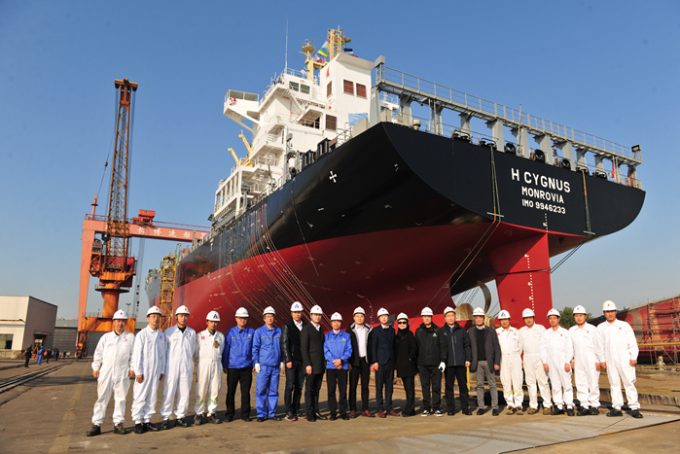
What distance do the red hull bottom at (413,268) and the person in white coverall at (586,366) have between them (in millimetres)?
5523

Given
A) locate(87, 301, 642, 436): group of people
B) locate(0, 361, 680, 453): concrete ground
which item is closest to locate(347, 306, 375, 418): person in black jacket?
locate(87, 301, 642, 436): group of people

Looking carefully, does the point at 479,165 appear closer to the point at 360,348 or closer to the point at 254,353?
the point at 360,348

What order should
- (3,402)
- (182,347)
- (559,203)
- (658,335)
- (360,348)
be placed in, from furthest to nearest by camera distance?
1. (658,335)
2. (559,203)
3. (3,402)
4. (360,348)
5. (182,347)

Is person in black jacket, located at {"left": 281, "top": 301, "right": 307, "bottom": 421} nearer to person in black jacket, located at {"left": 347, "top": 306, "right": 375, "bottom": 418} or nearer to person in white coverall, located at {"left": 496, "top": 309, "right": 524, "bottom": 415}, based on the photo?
person in black jacket, located at {"left": 347, "top": 306, "right": 375, "bottom": 418}

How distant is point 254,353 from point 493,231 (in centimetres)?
770

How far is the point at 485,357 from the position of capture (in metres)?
6.66

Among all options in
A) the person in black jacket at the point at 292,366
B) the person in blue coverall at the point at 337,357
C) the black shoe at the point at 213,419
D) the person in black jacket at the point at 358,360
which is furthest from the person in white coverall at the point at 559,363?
the black shoe at the point at 213,419

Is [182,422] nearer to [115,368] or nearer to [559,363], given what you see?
[115,368]

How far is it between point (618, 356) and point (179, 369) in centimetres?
534

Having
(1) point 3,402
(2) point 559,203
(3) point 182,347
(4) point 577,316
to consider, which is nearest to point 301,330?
(3) point 182,347

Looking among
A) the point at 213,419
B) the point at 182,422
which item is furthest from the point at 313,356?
the point at 182,422

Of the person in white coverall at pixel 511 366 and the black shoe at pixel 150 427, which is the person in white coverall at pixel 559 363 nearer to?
the person in white coverall at pixel 511 366

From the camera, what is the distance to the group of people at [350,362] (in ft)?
18.0

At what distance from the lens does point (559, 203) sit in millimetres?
13141
